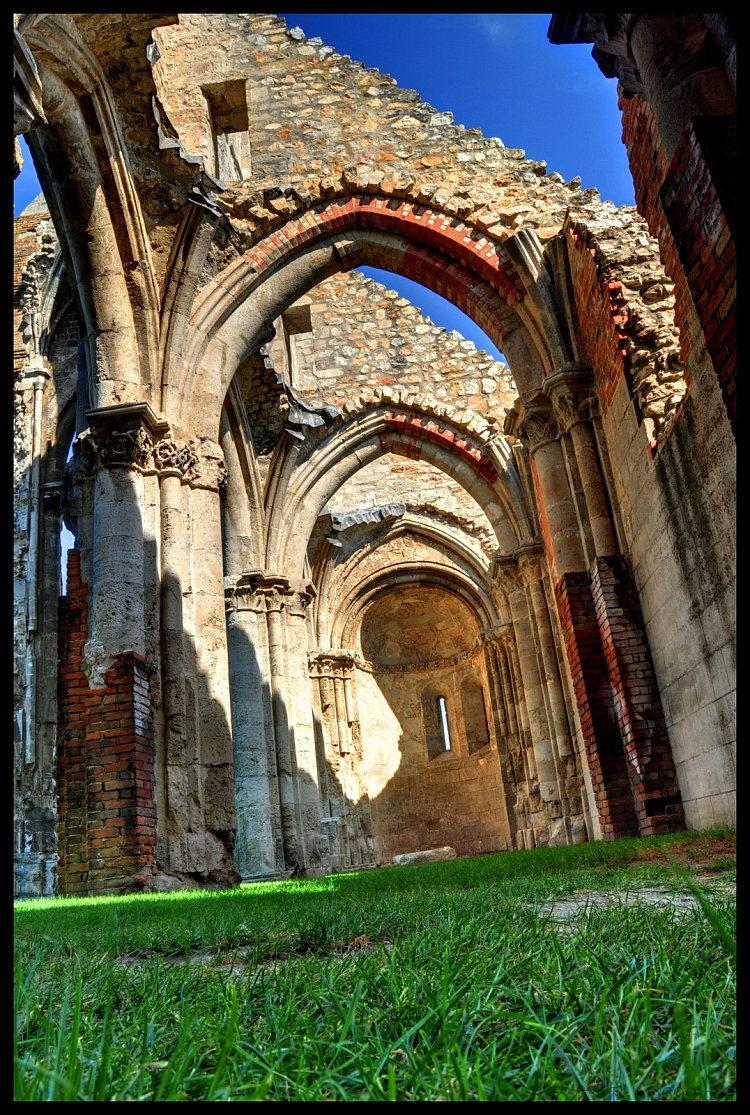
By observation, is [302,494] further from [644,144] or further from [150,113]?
[644,144]

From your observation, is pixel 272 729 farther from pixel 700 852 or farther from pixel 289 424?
pixel 700 852

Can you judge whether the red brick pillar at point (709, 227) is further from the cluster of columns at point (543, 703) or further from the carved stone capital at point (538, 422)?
the cluster of columns at point (543, 703)

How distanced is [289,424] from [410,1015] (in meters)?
13.4

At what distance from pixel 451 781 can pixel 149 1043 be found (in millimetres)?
26559


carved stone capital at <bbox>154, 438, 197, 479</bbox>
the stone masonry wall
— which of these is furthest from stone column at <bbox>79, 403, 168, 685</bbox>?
the stone masonry wall

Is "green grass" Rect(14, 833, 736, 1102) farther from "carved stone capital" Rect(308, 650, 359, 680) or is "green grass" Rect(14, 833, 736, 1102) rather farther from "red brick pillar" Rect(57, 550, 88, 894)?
"carved stone capital" Rect(308, 650, 359, 680)

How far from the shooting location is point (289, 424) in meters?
14.4

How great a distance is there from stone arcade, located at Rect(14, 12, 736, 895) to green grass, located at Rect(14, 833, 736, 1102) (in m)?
3.35

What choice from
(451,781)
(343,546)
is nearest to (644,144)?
(343,546)

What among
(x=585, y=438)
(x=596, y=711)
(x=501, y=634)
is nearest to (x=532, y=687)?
(x=596, y=711)

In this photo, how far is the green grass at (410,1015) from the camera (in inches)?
38.8

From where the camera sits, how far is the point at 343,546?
21.0 metres

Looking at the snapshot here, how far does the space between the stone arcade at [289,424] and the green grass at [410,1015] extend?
3.35 m
